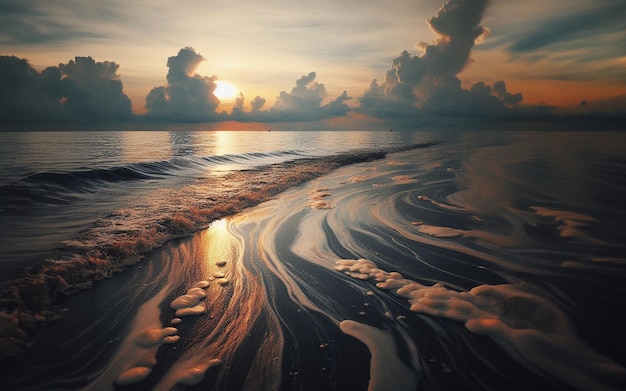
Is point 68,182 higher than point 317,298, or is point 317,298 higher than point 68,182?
point 68,182

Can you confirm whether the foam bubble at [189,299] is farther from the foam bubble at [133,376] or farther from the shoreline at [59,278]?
the shoreline at [59,278]

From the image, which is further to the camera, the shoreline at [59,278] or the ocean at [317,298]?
the shoreline at [59,278]

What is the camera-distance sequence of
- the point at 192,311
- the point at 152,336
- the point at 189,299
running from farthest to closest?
the point at 189,299, the point at 192,311, the point at 152,336

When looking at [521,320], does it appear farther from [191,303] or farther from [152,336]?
[152,336]

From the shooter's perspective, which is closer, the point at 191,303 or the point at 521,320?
the point at 521,320

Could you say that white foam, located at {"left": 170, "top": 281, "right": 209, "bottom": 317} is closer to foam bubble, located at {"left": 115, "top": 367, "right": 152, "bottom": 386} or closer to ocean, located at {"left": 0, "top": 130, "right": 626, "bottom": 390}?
ocean, located at {"left": 0, "top": 130, "right": 626, "bottom": 390}

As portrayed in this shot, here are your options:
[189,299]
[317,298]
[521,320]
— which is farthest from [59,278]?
[521,320]

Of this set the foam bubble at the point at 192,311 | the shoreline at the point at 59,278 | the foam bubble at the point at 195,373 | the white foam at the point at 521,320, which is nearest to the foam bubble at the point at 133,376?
the foam bubble at the point at 195,373

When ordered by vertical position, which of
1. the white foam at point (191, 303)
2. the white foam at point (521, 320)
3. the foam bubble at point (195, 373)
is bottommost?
the white foam at point (191, 303)

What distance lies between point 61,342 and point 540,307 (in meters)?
7.01

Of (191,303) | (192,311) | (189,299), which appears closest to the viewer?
(192,311)

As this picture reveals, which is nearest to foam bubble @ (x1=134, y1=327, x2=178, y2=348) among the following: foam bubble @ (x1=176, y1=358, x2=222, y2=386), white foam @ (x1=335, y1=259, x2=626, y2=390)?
foam bubble @ (x1=176, y1=358, x2=222, y2=386)

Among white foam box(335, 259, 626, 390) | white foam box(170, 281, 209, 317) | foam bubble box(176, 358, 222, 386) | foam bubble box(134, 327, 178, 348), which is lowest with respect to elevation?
white foam box(170, 281, 209, 317)

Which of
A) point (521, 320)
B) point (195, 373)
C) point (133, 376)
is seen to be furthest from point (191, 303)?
point (521, 320)
